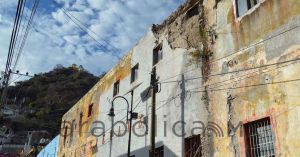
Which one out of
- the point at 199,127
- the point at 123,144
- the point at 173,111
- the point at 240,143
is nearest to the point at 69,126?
the point at 123,144

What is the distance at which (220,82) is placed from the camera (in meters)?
11.3

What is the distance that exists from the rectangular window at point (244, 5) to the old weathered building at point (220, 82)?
1.2 inches

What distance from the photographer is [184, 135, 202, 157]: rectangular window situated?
11.7 meters

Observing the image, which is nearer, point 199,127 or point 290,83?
point 290,83

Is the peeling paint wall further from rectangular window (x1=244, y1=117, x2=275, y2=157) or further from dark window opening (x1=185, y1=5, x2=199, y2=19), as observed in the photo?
dark window opening (x1=185, y1=5, x2=199, y2=19)

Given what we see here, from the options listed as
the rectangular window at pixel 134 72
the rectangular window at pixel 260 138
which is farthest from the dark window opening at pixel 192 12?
the rectangular window at pixel 260 138

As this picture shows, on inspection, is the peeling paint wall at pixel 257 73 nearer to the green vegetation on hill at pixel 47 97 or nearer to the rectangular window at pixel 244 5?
the rectangular window at pixel 244 5

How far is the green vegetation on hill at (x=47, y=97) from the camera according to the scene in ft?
202

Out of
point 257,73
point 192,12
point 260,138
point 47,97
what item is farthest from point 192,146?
point 47,97

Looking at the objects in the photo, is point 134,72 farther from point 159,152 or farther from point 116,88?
point 159,152

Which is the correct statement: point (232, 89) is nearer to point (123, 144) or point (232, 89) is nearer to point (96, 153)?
point (123, 144)

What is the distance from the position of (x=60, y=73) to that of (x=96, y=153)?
184 ft

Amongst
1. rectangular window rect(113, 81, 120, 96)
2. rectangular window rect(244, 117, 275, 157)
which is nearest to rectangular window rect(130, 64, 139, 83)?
rectangular window rect(113, 81, 120, 96)

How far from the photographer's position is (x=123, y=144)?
56.3 ft
